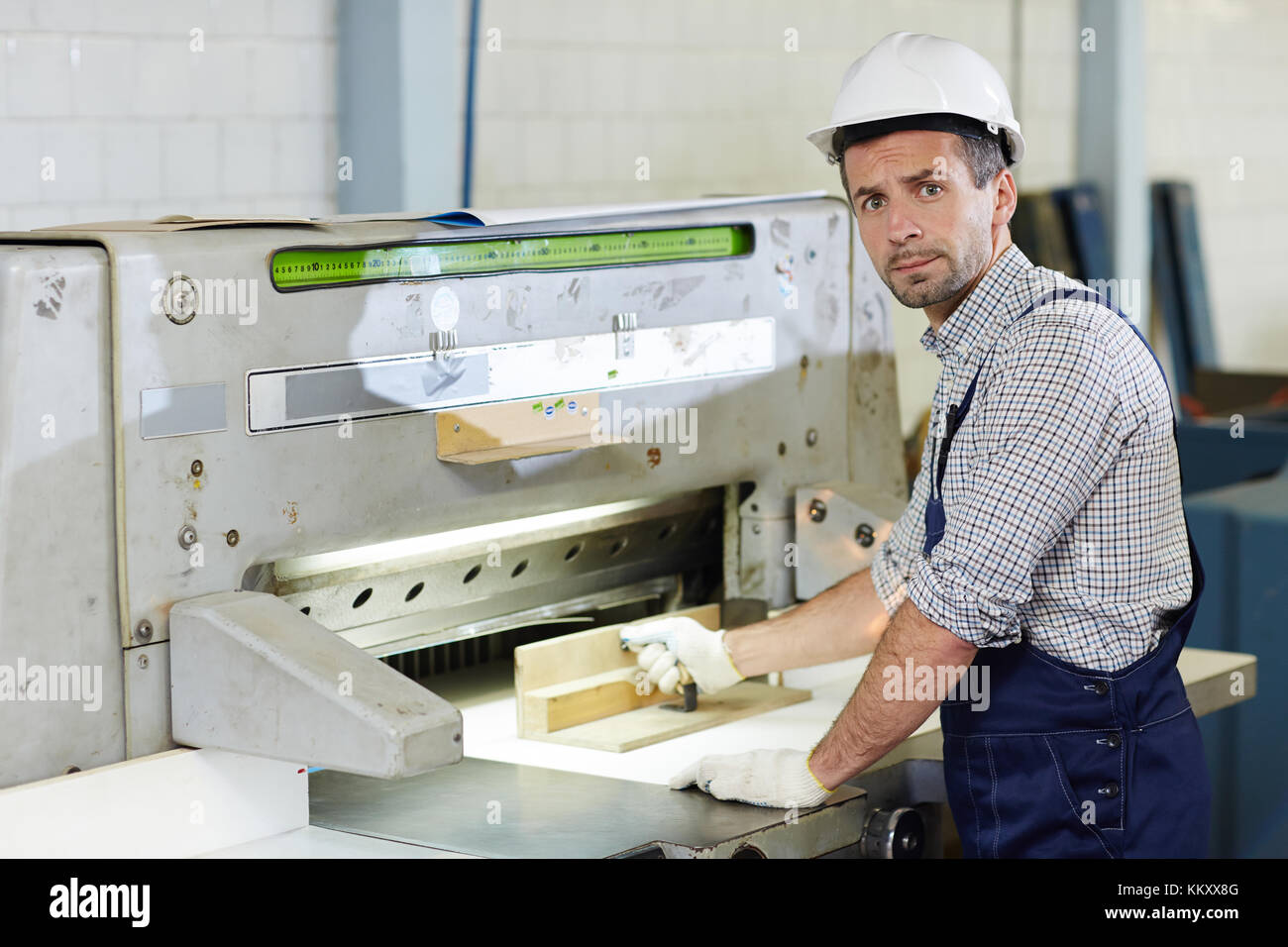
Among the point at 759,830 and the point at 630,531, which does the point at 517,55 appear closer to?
the point at 630,531

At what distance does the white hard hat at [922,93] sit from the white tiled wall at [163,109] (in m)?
1.56

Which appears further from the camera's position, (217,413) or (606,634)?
(606,634)

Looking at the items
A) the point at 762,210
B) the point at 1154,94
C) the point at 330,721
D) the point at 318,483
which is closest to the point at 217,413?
the point at 318,483

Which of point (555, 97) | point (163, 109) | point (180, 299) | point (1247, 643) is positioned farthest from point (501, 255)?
point (1247, 643)

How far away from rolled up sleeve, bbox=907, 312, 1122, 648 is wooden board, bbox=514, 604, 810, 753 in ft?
1.68

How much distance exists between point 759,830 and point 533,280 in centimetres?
73

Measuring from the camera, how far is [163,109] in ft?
10.00

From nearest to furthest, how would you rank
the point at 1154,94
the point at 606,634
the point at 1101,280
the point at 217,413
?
1. the point at 217,413
2. the point at 606,634
3. the point at 1101,280
4. the point at 1154,94

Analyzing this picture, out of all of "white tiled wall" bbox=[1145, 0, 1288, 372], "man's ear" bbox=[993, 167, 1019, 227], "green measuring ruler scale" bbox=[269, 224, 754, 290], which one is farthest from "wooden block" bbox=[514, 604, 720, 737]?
"white tiled wall" bbox=[1145, 0, 1288, 372]

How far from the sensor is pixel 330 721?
1633 mm

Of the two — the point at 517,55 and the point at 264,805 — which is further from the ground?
the point at 517,55

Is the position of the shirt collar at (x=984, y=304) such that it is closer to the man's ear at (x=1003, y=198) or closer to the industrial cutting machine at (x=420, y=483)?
the man's ear at (x=1003, y=198)

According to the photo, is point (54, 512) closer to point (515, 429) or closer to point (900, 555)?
point (515, 429)

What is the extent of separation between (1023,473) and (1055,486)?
0.12 ft
